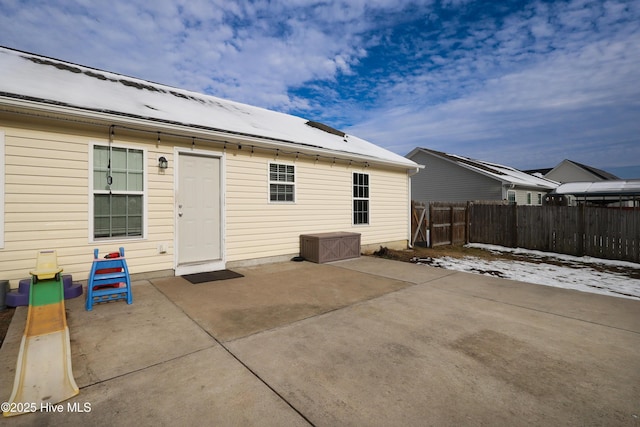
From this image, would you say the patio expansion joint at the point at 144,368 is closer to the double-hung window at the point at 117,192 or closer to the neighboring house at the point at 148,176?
the neighboring house at the point at 148,176

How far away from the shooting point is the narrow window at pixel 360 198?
30.8 ft

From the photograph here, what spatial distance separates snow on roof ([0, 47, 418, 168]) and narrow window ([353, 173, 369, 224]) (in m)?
0.74

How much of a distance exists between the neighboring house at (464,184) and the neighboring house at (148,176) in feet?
36.5

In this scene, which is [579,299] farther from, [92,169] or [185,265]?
[92,169]

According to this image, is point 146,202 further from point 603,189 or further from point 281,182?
point 603,189

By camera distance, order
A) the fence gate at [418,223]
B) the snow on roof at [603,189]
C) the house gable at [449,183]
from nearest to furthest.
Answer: the fence gate at [418,223], the house gable at [449,183], the snow on roof at [603,189]

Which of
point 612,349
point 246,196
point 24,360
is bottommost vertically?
point 612,349

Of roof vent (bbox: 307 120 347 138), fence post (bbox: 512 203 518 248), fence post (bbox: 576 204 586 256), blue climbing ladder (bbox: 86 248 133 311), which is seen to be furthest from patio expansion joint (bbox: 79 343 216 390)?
fence post (bbox: 512 203 518 248)

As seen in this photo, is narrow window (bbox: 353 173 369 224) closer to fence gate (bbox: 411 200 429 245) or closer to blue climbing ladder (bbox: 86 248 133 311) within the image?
fence gate (bbox: 411 200 429 245)

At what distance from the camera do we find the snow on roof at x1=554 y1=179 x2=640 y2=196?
18.6 metres

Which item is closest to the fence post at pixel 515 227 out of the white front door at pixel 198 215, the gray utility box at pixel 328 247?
the gray utility box at pixel 328 247

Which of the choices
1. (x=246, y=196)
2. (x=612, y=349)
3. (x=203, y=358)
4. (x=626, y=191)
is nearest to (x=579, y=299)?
(x=612, y=349)

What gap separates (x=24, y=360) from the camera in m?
2.36

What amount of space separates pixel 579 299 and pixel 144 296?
684cm
